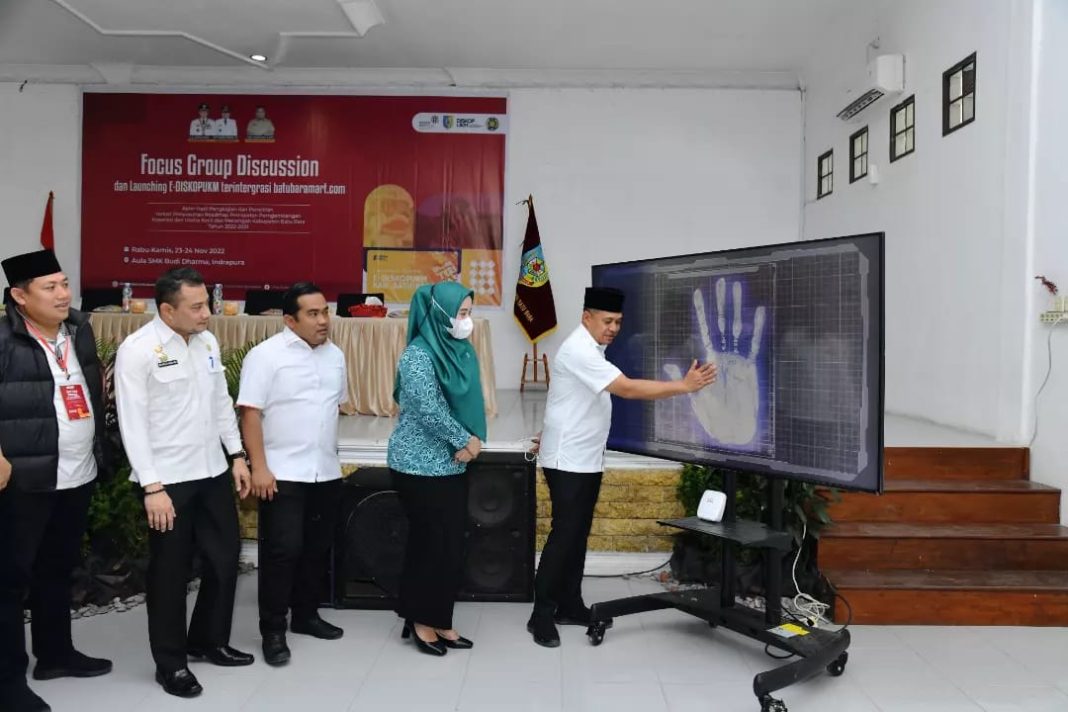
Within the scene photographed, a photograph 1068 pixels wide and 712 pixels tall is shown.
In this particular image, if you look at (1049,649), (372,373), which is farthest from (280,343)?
(372,373)

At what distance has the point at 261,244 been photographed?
8.78 metres

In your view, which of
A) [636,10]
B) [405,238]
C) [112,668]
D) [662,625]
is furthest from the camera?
[405,238]

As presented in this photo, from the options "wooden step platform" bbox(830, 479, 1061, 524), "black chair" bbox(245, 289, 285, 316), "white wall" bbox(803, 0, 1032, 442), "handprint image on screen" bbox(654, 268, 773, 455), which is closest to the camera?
→ "handprint image on screen" bbox(654, 268, 773, 455)

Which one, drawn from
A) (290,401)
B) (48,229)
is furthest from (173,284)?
(48,229)

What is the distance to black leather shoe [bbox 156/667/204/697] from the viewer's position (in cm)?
257

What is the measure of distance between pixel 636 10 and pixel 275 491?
18.7 ft

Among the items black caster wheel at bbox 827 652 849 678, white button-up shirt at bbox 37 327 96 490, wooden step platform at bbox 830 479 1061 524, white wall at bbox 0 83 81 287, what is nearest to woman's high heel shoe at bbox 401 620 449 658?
white button-up shirt at bbox 37 327 96 490

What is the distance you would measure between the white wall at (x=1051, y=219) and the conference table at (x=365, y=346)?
Result: 371cm

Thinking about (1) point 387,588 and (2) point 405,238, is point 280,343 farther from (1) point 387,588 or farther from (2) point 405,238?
(2) point 405,238

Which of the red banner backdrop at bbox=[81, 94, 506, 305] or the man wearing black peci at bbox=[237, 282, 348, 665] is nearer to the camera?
the man wearing black peci at bbox=[237, 282, 348, 665]

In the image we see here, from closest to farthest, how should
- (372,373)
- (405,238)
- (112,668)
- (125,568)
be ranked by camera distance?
(112,668)
(125,568)
(372,373)
(405,238)

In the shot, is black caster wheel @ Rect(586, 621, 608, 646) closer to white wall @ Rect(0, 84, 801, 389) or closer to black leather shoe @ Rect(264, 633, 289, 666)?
black leather shoe @ Rect(264, 633, 289, 666)

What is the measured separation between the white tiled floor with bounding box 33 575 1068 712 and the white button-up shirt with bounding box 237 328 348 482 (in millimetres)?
698

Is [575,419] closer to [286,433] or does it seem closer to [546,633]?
[546,633]
